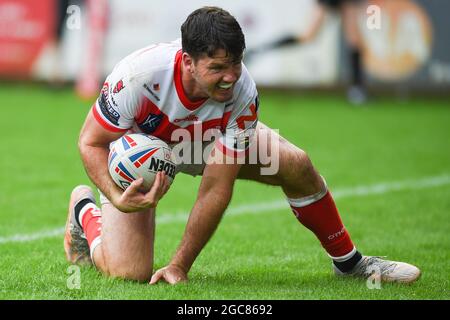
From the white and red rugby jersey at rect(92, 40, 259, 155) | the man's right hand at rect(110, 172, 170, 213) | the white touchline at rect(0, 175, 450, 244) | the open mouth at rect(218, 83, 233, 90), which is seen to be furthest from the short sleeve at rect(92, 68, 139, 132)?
the white touchline at rect(0, 175, 450, 244)

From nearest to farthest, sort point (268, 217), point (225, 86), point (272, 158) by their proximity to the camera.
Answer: point (225, 86), point (272, 158), point (268, 217)

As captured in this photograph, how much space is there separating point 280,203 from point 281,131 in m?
4.38

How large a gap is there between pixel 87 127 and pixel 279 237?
2142 mm

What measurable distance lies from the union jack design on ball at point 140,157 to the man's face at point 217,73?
429mm

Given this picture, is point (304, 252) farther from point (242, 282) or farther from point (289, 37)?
point (289, 37)

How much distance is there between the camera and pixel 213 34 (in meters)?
4.70

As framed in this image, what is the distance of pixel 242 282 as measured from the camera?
5.20 m

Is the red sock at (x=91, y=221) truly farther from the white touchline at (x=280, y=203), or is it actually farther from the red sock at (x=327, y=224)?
the red sock at (x=327, y=224)

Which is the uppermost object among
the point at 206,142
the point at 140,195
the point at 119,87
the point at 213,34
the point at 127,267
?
the point at 213,34

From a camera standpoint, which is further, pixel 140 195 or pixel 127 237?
pixel 127 237

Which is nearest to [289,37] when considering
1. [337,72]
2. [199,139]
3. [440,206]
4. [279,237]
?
[337,72]

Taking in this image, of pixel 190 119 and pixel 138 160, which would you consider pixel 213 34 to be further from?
pixel 138 160

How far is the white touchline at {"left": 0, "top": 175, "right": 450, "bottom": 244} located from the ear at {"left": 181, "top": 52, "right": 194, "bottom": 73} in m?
1.98

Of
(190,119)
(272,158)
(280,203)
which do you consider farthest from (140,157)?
(280,203)
